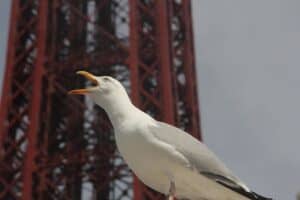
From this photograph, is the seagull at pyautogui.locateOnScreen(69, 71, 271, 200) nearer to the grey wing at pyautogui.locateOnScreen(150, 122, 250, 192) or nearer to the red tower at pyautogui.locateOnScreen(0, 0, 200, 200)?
the grey wing at pyautogui.locateOnScreen(150, 122, 250, 192)

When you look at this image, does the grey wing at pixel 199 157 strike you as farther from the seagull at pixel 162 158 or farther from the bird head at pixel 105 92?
the bird head at pixel 105 92

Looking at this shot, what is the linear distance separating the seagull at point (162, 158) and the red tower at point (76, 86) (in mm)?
7998

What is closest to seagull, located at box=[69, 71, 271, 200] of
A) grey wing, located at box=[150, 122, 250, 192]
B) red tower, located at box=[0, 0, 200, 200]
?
grey wing, located at box=[150, 122, 250, 192]

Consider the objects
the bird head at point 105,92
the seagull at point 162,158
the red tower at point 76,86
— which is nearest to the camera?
the seagull at point 162,158

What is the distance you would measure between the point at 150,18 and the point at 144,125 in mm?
9819

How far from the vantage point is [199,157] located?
354cm

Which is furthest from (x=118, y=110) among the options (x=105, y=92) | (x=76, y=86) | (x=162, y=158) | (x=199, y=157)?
(x=76, y=86)

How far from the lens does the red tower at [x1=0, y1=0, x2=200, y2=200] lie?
12.4 meters

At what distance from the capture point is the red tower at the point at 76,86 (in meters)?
12.4

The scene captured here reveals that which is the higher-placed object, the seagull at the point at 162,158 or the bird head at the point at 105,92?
the bird head at the point at 105,92

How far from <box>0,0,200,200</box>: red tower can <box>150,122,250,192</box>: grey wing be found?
7922 millimetres

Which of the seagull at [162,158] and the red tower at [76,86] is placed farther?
the red tower at [76,86]

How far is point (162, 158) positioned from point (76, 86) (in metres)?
10.1

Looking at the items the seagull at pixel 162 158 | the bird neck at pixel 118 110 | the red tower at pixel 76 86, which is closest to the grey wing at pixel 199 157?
the seagull at pixel 162 158
